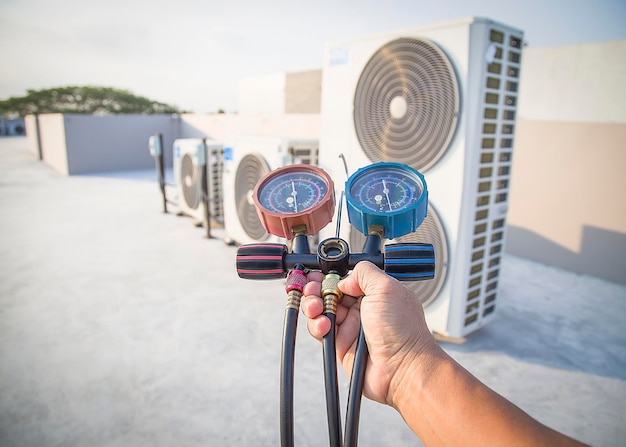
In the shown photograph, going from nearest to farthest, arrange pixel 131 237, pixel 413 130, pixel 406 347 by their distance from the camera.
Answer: pixel 406 347, pixel 413 130, pixel 131 237

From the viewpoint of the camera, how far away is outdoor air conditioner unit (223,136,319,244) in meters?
2.88

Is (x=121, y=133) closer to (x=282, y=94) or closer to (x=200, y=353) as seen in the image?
(x=282, y=94)

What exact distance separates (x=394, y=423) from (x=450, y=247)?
0.86 meters

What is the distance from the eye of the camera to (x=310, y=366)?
6.72 feet

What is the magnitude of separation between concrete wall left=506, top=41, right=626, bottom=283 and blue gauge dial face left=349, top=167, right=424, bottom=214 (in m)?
3.03

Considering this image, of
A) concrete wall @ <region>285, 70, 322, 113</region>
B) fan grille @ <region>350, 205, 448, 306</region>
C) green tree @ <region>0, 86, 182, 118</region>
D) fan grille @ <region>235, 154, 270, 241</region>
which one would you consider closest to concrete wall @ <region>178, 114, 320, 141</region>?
concrete wall @ <region>285, 70, 322, 113</region>

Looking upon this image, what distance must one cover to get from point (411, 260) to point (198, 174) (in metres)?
3.84

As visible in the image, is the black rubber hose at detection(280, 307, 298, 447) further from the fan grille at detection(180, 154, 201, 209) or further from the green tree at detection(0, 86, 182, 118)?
the green tree at detection(0, 86, 182, 118)

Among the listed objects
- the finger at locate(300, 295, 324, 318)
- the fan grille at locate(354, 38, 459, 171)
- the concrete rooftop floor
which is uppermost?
the fan grille at locate(354, 38, 459, 171)

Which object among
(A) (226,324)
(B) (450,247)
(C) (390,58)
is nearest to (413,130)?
(C) (390,58)

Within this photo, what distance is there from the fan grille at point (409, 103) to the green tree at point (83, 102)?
19.6 meters

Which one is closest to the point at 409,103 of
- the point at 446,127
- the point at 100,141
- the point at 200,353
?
the point at 446,127

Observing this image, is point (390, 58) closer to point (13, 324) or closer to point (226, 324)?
point (226, 324)

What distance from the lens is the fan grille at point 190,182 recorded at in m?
4.33
